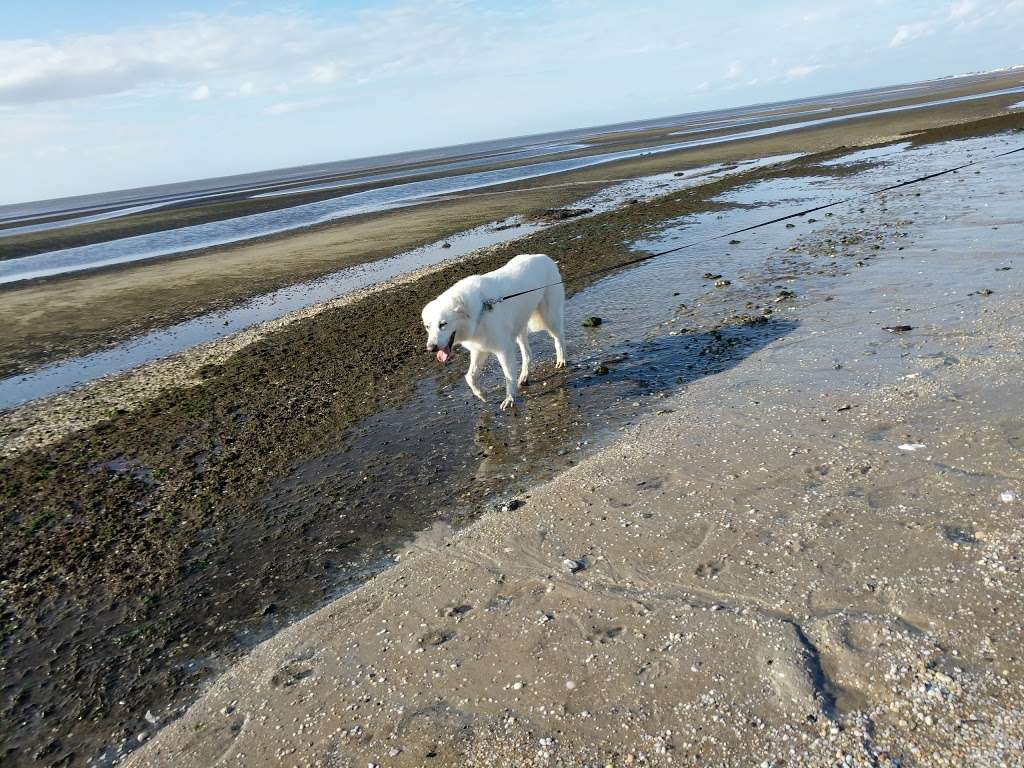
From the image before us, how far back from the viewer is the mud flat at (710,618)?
313cm

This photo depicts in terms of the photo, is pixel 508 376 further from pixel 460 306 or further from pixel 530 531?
pixel 530 531

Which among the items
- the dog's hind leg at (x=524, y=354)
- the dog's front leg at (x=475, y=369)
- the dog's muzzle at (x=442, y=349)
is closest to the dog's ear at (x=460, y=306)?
the dog's muzzle at (x=442, y=349)

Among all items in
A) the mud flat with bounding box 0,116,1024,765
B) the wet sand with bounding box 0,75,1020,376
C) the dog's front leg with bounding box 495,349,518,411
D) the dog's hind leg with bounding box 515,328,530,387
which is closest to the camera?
the mud flat with bounding box 0,116,1024,765

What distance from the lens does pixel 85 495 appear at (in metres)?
7.04

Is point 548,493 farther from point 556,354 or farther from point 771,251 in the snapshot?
point 771,251

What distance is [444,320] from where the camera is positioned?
24.0 ft

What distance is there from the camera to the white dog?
7.39m

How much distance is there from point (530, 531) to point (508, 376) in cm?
316

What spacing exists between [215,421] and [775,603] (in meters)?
7.60

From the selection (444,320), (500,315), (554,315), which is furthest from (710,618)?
(554,315)

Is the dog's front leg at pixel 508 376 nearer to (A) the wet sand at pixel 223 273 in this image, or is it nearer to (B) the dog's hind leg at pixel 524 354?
(B) the dog's hind leg at pixel 524 354

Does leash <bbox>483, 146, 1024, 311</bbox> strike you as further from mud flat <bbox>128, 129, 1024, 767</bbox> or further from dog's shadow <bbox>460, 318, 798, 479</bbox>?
mud flat <bbox>128, 129, 1024, 767</bbox>

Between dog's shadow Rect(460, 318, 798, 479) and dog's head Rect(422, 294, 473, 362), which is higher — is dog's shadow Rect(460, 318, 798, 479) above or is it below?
below

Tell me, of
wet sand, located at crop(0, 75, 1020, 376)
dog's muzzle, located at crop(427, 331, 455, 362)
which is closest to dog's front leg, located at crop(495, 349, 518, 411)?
dog's muzzle, located at crop(427, 331, 455, 362)
